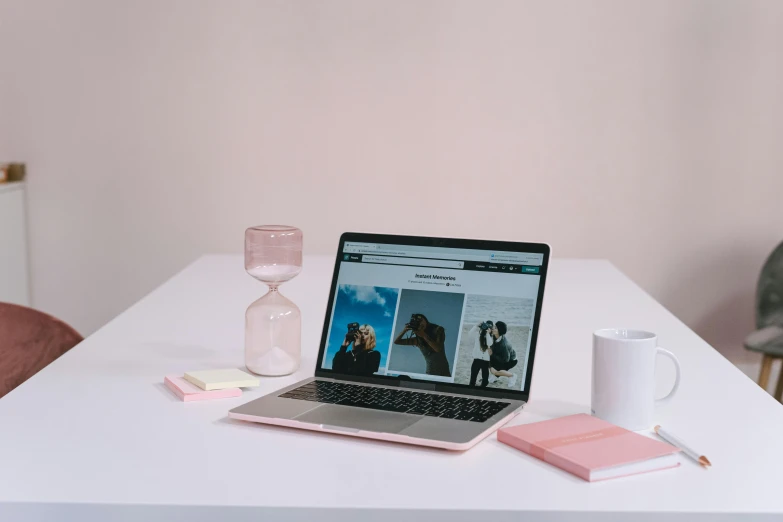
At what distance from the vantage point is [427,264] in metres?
1.24

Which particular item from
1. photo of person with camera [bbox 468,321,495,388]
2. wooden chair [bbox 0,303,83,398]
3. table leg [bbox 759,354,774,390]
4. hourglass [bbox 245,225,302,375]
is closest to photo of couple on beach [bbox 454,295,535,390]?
photo of person with camera [bbox 468,321,495,388]

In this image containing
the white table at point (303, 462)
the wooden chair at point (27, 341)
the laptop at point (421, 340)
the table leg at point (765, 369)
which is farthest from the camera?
the table leg at point (765, 369)

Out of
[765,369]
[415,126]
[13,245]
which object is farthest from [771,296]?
[13,245]

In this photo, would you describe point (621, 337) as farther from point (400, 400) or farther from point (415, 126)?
point (415, 126)

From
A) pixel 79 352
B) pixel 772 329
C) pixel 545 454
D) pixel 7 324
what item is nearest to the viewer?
pixel 545 454

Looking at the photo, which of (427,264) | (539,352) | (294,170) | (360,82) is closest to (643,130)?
(360,82)

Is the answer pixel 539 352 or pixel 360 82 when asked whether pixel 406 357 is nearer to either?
pixel 539 352

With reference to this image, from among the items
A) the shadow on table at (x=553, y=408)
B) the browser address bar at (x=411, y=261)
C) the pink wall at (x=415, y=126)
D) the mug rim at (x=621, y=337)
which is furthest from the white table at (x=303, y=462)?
the pink wall at (x=415, y=126)

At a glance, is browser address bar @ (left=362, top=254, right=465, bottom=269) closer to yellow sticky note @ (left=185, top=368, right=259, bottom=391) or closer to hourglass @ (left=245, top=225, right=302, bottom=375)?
hourglass @ (left=245, top=225, right=302, bottom=375)

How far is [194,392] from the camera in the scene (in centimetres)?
114

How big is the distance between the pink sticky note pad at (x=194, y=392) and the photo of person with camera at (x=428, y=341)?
25 cm

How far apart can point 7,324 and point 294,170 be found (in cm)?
205

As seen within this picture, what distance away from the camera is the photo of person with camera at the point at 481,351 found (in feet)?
3.70

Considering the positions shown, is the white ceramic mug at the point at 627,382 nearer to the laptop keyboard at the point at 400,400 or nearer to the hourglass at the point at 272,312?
the laptop keyboard at the point at 400,400
